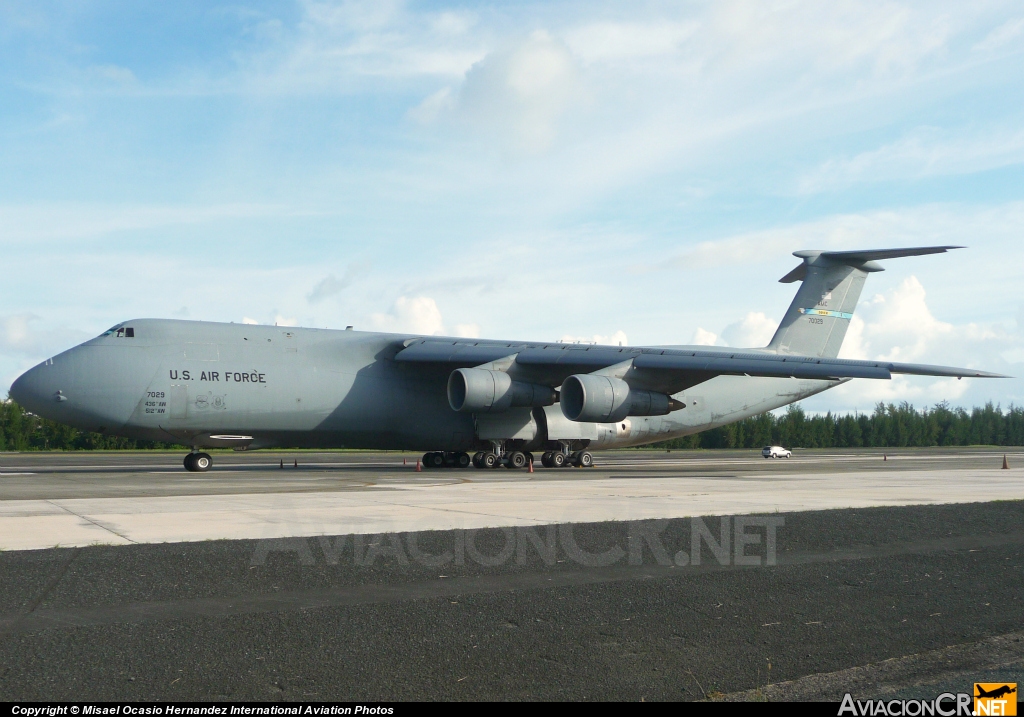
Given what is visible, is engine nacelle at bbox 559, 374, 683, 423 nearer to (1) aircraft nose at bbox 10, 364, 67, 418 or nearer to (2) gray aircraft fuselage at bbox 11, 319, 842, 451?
(2) gray aircraft fuselage at bbox 11, 319, 842, 451

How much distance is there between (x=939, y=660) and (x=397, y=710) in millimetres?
3326

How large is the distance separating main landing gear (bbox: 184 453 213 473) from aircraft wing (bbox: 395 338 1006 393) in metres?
6.29

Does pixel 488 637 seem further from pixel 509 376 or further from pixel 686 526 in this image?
pixel 509 376

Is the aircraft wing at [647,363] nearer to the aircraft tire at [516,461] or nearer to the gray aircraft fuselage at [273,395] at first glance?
the gray aircraft fuselage at [273,395]

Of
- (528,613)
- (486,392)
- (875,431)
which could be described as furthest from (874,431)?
(528,613)

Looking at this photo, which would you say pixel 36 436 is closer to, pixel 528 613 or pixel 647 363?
pixel 647 363

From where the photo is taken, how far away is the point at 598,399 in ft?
83.4

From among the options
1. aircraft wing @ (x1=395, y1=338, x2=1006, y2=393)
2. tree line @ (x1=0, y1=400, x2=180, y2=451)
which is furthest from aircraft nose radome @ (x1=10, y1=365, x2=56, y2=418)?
tree line @ (x1=0, y1=400, x2=180, y2=451)

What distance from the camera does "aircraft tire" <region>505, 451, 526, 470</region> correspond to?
28219mm

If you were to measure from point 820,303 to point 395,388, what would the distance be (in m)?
16.6

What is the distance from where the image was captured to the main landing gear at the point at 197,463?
23.8m

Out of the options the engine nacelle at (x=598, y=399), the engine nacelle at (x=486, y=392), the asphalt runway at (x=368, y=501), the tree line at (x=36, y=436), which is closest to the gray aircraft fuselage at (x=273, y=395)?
the engine nacelle at (x=486, y=392)

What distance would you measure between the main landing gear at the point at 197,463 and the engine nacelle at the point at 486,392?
698cm

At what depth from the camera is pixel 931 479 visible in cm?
2138
